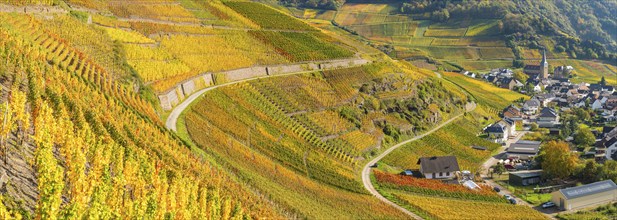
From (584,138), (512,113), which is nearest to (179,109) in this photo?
(584,138)

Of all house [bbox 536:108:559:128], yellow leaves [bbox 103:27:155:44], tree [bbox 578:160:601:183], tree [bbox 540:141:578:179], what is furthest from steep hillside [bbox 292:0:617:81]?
yellow leaves [bbox 103:27:155:44]

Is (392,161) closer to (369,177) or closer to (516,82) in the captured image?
(369,177)

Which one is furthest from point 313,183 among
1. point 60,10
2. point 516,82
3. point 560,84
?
point 560,84

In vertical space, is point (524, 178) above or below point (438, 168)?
below

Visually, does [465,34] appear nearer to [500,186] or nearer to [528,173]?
[528,173]

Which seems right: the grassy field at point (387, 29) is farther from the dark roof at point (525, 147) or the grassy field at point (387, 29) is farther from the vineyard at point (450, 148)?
the dark roof at point (525, 147)

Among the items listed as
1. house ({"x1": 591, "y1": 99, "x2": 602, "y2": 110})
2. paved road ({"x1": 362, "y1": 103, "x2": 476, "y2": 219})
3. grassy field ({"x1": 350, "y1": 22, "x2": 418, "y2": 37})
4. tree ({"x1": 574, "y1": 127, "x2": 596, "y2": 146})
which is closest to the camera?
paved road ({"x1": 362, "y1": 103, "x2": 476, "y2": 219})

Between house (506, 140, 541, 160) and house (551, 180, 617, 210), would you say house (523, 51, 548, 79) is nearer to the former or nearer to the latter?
house (506, 140, 541, 160)
